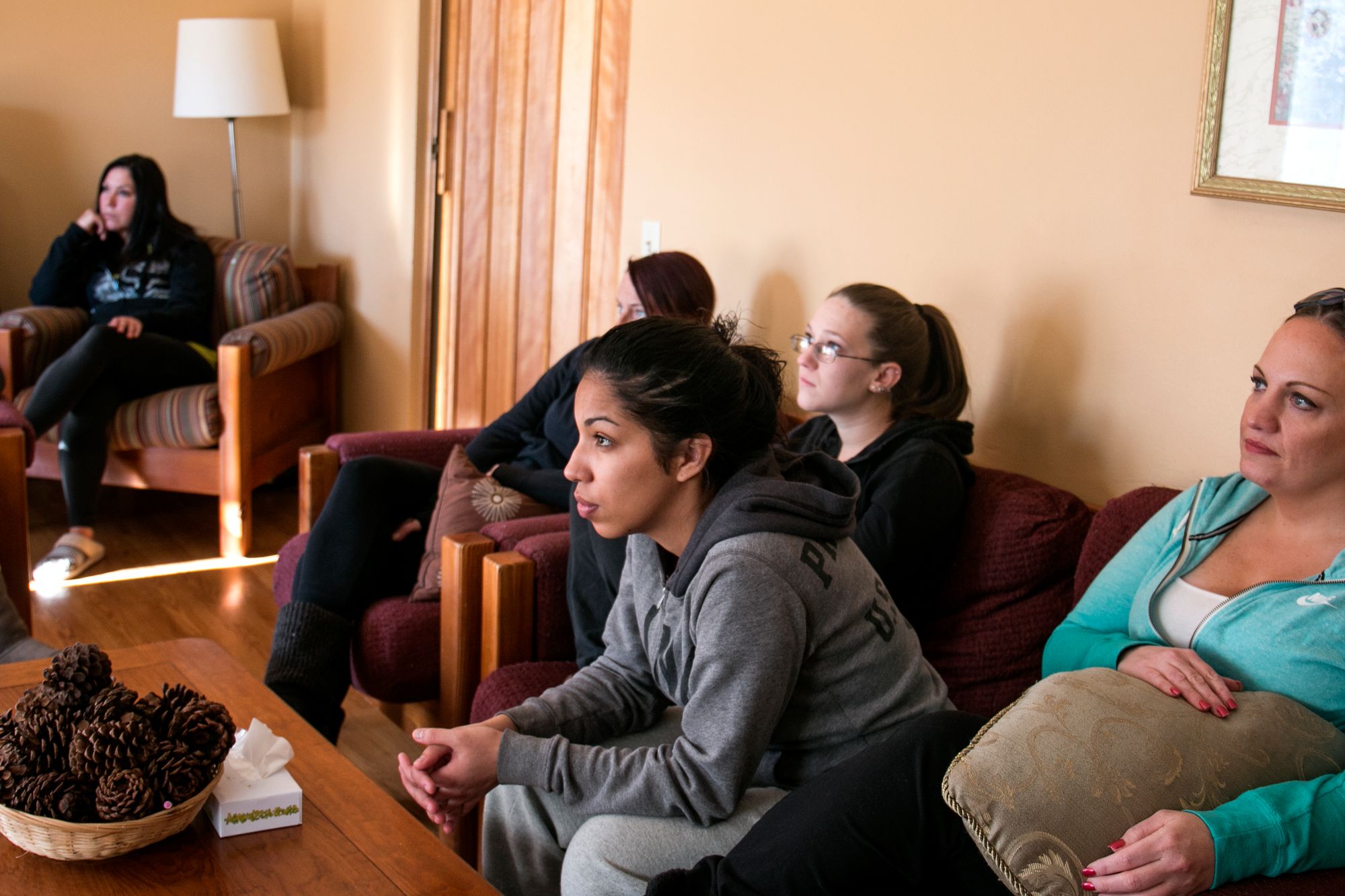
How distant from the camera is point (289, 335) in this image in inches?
159

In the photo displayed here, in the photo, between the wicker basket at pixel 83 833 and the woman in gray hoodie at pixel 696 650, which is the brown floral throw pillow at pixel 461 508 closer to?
the woman in gray hoodie at pixel 696 650

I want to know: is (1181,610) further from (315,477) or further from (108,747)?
(315,477)

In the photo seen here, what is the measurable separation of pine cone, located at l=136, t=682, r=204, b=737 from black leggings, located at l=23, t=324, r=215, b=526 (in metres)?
2.56

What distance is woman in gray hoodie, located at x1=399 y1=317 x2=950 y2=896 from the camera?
55.2 inches

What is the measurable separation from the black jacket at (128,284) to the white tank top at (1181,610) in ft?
11.3

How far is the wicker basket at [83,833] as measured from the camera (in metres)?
1.21

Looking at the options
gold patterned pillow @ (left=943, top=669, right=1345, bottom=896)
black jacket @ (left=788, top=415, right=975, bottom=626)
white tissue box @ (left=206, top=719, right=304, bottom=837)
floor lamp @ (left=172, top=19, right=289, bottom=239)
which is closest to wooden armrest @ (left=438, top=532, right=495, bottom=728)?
black jacket @ (left=788, top=415, right=975, bottom=626)

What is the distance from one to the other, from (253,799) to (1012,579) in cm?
116

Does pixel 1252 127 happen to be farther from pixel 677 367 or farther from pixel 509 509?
pixel 509 509

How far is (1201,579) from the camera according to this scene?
5.22ft

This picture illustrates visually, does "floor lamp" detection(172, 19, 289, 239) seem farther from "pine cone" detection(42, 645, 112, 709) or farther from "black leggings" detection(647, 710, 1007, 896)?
"black leggings" detection(647, 710, 1007, 896)

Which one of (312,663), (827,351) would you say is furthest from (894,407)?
(312,663)

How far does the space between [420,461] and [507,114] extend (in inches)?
52.9

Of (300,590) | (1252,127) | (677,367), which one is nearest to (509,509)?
(300,590)
